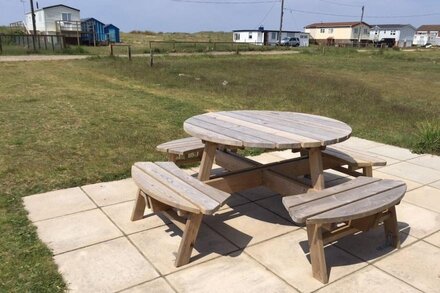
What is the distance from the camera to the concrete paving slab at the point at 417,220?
Answer: 3.56 metres

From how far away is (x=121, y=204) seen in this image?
3.99 meters

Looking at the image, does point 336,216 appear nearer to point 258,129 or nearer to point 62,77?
point 258,129

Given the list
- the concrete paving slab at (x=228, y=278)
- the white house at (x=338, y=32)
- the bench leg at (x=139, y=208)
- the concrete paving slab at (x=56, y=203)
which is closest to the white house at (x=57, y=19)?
the white house at (x=338, y=32)

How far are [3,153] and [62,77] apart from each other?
33.3 ft

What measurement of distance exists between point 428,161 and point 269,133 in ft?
11.0

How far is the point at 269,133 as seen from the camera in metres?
3.45

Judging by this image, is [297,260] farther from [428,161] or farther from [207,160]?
[428,161]

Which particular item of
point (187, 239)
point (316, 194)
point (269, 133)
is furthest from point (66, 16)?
point (316, 194)

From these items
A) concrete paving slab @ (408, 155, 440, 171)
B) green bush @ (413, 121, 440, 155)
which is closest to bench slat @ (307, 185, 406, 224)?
concrete paving slab @ (408, 155, 440, 171)

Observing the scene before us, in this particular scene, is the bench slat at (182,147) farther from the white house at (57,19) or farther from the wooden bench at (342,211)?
the white house at (57,19)

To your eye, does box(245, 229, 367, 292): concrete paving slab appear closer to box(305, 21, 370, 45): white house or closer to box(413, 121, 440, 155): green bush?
box(413, 121, 440, 155): green bush

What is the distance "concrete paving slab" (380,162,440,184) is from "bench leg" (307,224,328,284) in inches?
104

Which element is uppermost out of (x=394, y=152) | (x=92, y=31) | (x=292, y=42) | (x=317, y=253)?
(x=92, y=31)

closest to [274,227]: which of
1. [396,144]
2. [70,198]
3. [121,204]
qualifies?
[121,204]
